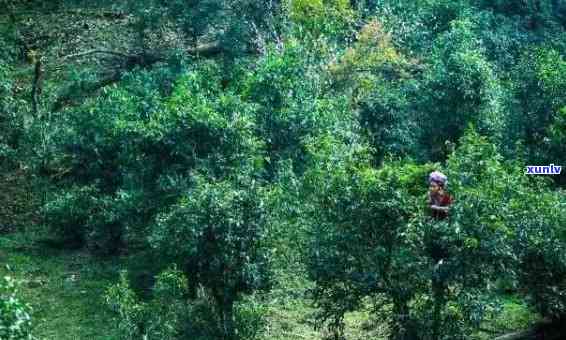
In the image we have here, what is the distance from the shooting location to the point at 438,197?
11.5 m

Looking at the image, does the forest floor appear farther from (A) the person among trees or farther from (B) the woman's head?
(B) the woman's head

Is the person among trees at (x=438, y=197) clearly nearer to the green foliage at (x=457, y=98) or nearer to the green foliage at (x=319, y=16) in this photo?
the green foliage at (x=457, y=98)

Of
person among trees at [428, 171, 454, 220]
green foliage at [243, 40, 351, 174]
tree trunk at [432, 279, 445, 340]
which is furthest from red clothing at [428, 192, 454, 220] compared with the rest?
green foliage at [243, 40, 351, 174]

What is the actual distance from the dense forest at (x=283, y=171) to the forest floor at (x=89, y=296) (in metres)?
0.05

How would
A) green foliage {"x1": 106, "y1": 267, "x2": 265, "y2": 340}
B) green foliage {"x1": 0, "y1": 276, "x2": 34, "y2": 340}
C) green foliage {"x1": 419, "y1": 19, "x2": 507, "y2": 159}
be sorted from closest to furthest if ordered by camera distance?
green foliage {"x1": 0, "y1": 276, "x2": 34, "y2": 340}
green foliage {"x1": 106, "y1": 267, "x2": 265, "y2": 340}
green foliage {"x1": 419, "y1": 19, "x2": 507, "y2": 159}

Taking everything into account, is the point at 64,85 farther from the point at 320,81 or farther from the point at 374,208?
the point at 374,208

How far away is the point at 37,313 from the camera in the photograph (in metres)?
16.2

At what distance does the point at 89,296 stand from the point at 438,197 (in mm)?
8258

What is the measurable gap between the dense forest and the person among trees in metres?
0.10

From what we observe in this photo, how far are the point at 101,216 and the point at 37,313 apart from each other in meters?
2.50

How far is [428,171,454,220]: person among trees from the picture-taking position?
11.4 meters

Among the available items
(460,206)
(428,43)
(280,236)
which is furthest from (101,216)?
(428,43)

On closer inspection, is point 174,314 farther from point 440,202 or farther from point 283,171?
point 440,202

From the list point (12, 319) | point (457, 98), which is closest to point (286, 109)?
point (457, 98)
